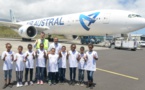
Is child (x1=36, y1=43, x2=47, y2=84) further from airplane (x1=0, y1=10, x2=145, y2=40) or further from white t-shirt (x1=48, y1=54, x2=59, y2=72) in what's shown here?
airplane (x1=0, y1=10, x2=145, y2=40)

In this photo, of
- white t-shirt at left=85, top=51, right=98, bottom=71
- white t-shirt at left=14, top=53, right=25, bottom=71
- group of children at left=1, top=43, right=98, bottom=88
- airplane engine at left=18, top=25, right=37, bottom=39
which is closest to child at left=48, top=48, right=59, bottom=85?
group of children at left=1, top=43, right=98, bottom=88

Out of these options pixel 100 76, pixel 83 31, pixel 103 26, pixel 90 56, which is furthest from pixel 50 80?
pixel 83 31

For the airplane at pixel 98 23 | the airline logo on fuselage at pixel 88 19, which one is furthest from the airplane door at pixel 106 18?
the airline logo on fuselage at pixel 88 19

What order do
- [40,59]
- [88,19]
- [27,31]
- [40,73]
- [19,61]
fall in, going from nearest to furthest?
1. [19,61]
2. [40,59]
3. [40,73]
4. [88,19]
5. [27,31]

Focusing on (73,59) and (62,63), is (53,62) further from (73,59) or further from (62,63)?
(73,59)

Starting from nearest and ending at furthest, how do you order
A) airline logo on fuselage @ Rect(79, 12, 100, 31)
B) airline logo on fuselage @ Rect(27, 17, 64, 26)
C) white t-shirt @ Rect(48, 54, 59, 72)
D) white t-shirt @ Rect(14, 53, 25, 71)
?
white t-shirt @ Rect(14, 53, 25, 71) < white t-shirt @ Rect(48, 54, 59, 72) < airline logo on fuselage @ Rect(79, 12, 100, 31) < airline logo on fuselage @ Rect(27, 17, 64, 26)

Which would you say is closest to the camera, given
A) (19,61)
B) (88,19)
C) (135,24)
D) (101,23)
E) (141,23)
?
(19,61)

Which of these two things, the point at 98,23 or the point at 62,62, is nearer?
the point at 62,62

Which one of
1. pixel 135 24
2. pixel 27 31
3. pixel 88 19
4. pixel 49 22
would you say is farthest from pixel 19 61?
pixel 49 22

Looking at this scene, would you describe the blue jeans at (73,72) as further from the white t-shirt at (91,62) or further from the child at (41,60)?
the child at (41,60)

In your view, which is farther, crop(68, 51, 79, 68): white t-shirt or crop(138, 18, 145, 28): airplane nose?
crop(138, 18, 145, 28): airplane nose

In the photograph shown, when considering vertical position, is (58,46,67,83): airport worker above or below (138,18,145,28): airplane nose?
below

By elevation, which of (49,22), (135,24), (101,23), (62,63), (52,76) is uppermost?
(49,22)

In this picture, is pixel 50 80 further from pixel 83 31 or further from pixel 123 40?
pixel 83 31
